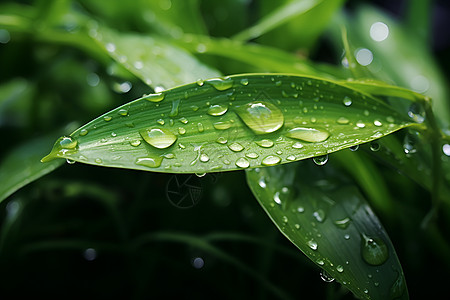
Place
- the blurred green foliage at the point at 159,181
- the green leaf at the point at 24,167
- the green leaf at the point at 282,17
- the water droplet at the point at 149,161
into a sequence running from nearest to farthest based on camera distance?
the water droplet at the point at 149,161, the green leaf at the point at 24,167, the blurred green foliage at the point at 159,181, the green leaf at the point at 282,17

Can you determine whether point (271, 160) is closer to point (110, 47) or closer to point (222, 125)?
point (222, 125)

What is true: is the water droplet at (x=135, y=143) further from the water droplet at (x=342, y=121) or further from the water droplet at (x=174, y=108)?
the water droplet at (x=342, y=121)

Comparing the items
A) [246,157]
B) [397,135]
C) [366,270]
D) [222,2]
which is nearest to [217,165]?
[246,157]

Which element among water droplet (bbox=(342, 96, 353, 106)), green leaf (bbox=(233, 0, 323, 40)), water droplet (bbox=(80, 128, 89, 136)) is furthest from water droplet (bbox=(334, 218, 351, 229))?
green leaf (bbox=(233, 0, 323, 40))

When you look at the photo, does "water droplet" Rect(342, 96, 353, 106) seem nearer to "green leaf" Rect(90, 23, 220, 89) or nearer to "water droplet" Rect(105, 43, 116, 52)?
"green leaf" Rect(90, 23, 220, 89)

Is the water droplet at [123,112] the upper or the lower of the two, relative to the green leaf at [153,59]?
lower

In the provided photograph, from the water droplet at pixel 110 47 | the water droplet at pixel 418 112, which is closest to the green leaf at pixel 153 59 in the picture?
the water droplet at pixel 110 47
